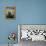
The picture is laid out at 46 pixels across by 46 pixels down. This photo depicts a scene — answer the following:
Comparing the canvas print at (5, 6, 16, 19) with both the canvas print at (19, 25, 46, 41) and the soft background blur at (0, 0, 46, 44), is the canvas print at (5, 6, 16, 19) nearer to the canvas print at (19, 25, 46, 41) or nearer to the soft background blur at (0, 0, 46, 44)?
the soft background blur at (0, 0, 46, 44)

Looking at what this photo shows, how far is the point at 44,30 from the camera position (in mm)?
3105

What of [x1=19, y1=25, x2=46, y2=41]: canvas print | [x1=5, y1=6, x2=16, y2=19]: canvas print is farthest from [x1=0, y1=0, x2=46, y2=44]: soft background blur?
[x1=19, y1=25, x2=46, y2=41]: canvas print

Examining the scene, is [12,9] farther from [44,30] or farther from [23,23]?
[44,30]

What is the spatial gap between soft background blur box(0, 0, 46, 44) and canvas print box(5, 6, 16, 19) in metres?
0.08

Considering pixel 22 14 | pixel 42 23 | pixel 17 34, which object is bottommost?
pixel 17 34

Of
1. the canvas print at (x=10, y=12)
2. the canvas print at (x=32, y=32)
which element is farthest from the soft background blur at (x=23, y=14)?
the canvas print at (x=32, y=32)

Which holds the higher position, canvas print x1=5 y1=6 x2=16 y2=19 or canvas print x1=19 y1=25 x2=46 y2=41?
canvas print x1=5 y1=6 x2=16 y2=19

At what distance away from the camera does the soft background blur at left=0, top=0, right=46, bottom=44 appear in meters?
3.21

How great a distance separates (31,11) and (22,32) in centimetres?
62

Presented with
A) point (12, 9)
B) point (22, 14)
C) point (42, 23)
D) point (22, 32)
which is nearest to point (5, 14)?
point (12, 9)

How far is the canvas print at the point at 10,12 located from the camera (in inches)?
126

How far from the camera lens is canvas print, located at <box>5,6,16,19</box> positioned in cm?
321

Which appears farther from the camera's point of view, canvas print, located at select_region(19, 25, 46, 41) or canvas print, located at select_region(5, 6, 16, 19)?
canvas print, located at select_region(5, 6, 16, 19)

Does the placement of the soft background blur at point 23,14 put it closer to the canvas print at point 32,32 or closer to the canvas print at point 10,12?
the canvas print at point 10,12
